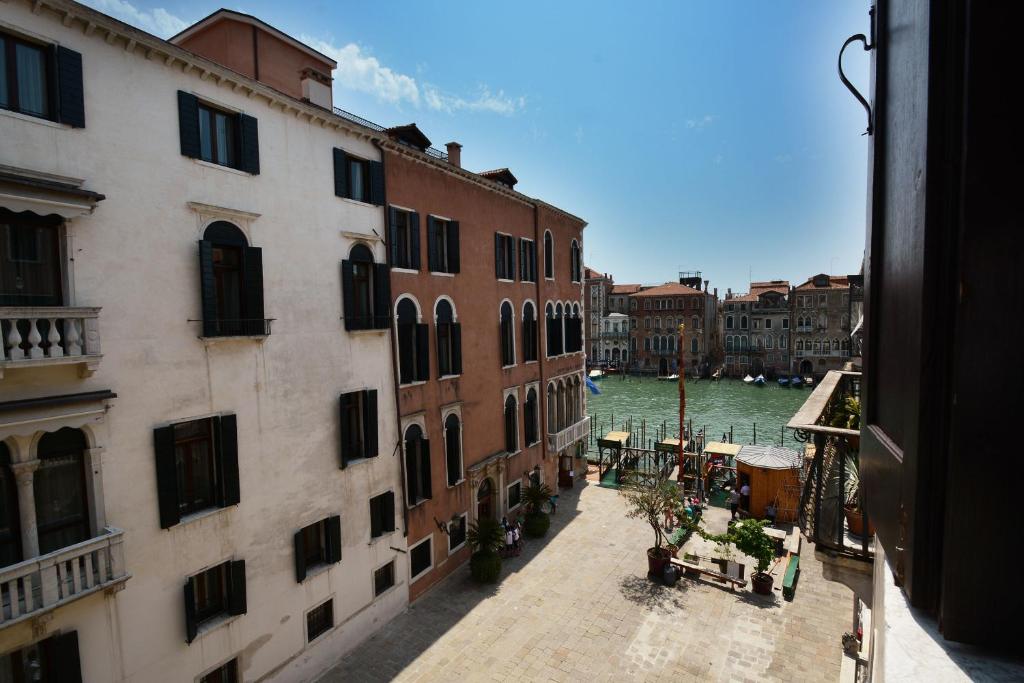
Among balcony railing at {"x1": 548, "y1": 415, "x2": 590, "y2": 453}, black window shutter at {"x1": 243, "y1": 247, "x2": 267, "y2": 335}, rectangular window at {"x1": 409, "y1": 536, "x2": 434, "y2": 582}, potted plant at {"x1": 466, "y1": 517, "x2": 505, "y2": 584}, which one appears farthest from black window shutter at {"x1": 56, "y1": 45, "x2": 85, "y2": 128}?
balcony railing at {"x1": 548, "y1": 415, "x2": 590, "y2": 453}

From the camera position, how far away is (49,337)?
701 cm

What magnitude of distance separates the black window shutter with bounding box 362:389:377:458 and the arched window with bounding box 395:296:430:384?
1.19 m

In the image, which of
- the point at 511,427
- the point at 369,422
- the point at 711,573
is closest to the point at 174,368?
the point at 369,422

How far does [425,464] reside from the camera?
14523mm

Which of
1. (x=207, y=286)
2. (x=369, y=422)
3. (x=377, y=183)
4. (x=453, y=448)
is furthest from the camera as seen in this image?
(x=453, y=448)

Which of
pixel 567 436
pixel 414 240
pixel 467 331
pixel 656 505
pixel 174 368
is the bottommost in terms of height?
pixel 656 505

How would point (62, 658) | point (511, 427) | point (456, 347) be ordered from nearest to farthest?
point (62, 658), point (456, 347), point (511, 427)

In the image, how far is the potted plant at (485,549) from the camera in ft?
49.0

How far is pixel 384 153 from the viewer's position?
13.1 meters

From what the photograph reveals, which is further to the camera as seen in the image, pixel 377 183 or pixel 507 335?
pixel 507 335

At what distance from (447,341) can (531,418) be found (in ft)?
19.7

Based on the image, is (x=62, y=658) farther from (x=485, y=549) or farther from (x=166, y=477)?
(x=485, y=549)

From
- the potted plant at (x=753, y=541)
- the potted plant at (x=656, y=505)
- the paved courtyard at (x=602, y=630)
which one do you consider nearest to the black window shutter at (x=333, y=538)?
the paved courtyard at (x=602, y=630)

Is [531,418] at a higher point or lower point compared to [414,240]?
lower
